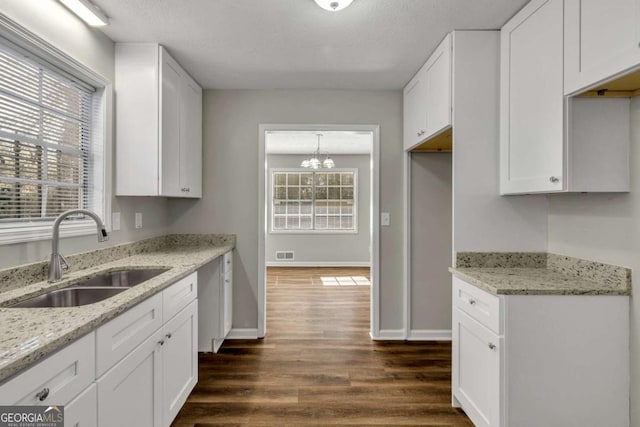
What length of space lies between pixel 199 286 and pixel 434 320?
86.9 inches

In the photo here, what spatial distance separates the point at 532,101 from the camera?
1.85 meters

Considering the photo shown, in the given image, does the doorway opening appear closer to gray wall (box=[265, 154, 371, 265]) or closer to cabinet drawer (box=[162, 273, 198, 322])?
gray wall (box=[265, 154, 371, 265])

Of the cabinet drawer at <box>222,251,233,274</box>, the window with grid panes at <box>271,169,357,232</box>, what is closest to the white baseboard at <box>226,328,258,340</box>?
the cabinet drawer at <box>222,251,233,274</box>

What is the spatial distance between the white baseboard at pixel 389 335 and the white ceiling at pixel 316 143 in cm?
306

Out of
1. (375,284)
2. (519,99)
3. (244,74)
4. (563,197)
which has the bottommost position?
(375,284)

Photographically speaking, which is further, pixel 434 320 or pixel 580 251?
pixel 434 320

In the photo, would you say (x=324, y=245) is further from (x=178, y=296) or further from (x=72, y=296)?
(x=72, y=296)

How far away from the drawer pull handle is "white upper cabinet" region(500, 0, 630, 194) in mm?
2172

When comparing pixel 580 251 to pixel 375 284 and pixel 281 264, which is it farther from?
pixel 281 264

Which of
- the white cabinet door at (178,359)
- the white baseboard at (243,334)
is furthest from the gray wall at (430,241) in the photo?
the white cabinet door at (178,359)

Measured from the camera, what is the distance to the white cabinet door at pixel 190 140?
2.79 meters

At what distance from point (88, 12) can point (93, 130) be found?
69 centimetres

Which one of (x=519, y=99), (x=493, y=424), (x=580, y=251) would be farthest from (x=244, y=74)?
(x=493, y=424)

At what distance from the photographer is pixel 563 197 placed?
205 cm
